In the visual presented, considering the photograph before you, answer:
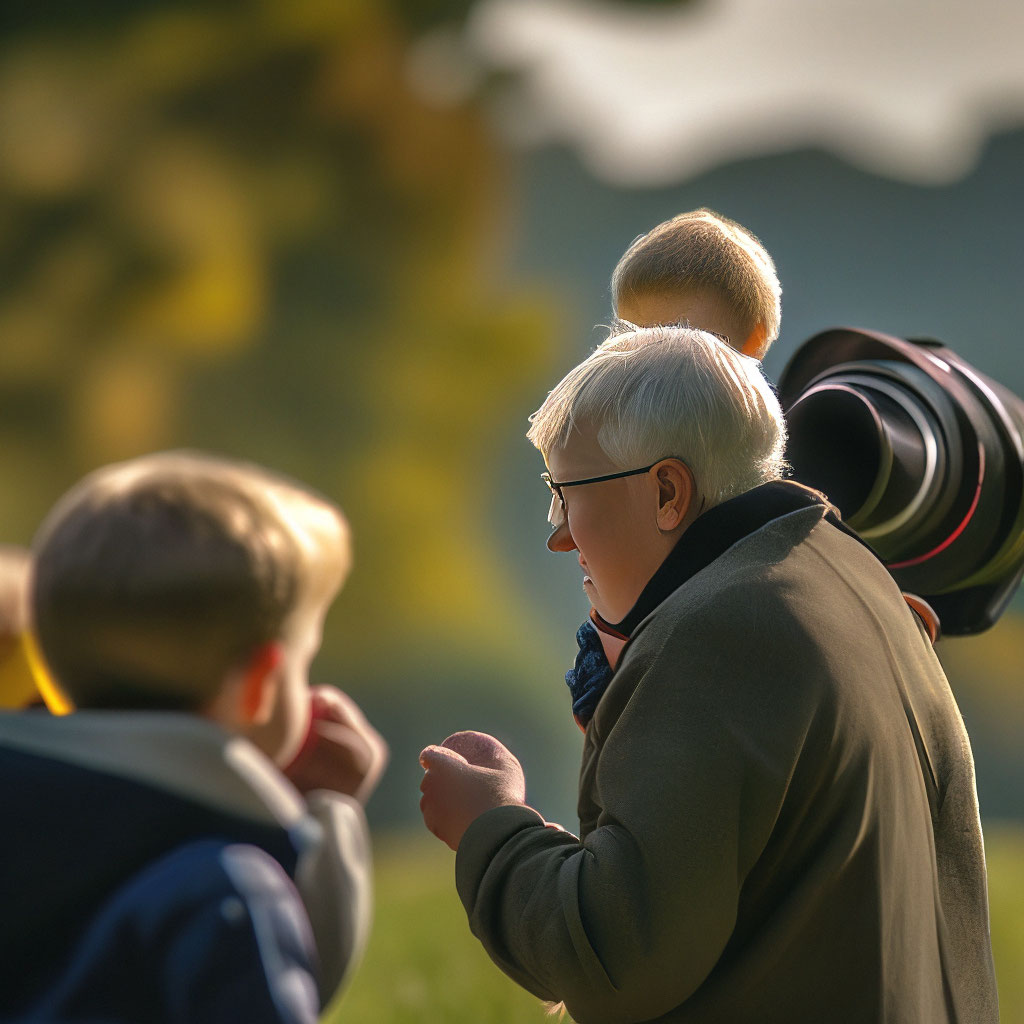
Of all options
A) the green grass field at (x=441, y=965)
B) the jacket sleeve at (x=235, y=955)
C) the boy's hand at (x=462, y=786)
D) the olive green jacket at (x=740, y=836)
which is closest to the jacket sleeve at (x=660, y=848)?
the olive green jacket at (x=740, y=836)

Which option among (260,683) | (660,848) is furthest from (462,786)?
(260,683)

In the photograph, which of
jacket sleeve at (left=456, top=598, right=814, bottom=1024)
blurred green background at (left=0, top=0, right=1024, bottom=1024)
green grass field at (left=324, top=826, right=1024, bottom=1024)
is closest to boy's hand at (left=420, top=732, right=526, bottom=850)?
jacket sleeve at (left=456, top=598, right=814, bottom=1024)

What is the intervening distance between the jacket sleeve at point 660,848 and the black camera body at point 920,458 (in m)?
0.78

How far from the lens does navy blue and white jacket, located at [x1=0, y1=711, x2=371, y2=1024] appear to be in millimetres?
1118

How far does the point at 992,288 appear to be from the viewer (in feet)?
34.2

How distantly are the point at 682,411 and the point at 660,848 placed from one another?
0.59m

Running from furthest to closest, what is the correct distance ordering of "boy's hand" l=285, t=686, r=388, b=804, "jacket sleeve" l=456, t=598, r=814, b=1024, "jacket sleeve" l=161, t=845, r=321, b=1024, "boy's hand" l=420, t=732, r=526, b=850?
"boy's hand" l=420, t=732, r=526, b=850, "boy's hand" l=285, t=686, r=388, b=804, "jacket sleeve" l=456, t=598, r=814, b=1024, "jacket sleeve" l=161, t=845, r=321, b=1024

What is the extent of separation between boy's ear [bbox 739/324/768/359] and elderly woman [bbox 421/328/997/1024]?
494 millimetres

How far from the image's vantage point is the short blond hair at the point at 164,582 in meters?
1.20

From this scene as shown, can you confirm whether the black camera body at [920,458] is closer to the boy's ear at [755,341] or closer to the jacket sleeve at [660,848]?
the boy's ear at [755,341]

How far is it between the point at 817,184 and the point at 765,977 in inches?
390

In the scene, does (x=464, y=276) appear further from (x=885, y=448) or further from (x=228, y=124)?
(x=885, y=448)

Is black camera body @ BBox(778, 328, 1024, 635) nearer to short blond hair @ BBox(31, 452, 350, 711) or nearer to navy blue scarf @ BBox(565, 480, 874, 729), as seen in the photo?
navy blue scarf @ BBox(565, 480, 874, 729)

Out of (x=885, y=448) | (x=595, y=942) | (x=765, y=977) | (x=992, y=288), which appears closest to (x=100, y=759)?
(x=595, y=942)
